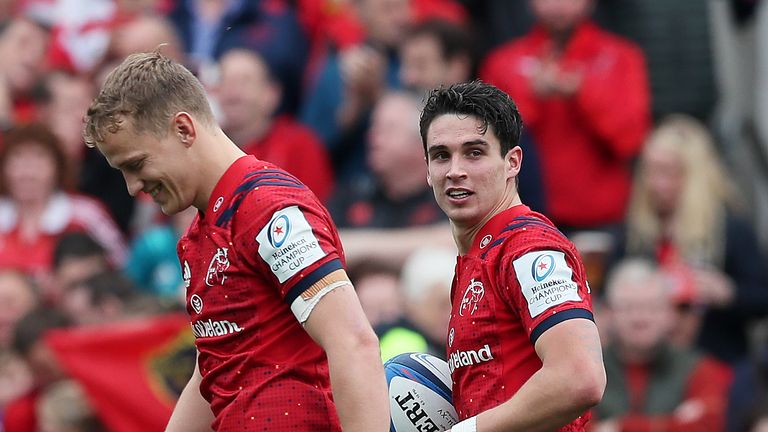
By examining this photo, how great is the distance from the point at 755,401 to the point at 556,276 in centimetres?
435

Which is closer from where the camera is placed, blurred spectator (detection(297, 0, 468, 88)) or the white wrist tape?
A: the white wrist tape

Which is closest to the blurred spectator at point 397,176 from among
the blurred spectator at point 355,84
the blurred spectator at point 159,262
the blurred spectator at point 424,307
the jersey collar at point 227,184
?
the blurred spectator at point 355,84

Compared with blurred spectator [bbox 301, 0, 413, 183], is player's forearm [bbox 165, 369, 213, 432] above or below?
below

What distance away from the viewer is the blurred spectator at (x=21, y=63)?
11.6 metres

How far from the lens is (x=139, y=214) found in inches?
428

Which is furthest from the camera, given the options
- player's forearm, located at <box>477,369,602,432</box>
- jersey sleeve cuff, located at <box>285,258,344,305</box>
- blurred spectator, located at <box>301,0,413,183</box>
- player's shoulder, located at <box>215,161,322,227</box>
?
blurred spectator, located at <box>301,0,413,183</box>

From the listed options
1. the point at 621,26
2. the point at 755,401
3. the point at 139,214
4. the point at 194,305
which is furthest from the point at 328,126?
the point at 194,305

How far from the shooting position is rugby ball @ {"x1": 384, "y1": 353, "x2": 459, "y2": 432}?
187 inches

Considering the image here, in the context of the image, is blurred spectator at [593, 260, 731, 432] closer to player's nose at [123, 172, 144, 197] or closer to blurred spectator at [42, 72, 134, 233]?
blurred spectator at [42, 72, 134, 233]

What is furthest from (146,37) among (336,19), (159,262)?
(159,262)

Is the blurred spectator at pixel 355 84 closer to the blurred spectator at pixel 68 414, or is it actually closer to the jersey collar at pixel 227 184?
the blurred spectator at pixel 68 414

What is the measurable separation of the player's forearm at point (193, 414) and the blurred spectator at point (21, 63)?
6.81 meters

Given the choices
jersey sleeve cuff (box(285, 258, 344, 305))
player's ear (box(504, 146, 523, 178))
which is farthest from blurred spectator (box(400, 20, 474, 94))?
jersey sleeve cuff (box(285, 258, 344, 305))

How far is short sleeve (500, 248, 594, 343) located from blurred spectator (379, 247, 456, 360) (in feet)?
11.1
